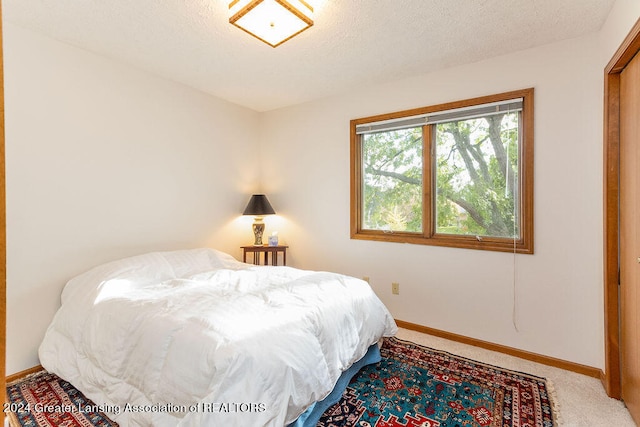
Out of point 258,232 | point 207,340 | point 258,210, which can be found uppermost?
point 258,210

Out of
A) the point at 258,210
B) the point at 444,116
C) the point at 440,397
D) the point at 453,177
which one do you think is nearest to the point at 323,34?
the point at 444,116

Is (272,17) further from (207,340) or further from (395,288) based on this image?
(395,288)

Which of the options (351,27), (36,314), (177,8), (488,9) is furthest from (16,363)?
(488,9)

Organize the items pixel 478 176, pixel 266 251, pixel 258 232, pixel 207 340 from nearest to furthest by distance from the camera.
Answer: pixel 207 340
pixel 478 176
pixel 266 251
pixel 258 232

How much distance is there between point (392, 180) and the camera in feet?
10.8

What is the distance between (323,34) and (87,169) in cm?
212

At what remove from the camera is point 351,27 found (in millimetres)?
2229

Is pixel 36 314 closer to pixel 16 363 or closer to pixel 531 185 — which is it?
pixel 16 363

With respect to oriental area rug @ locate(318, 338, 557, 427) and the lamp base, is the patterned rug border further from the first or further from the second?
the lamp base

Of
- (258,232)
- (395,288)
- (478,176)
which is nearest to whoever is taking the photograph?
(478,176)

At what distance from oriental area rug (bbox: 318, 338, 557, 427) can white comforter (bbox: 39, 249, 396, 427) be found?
252 mm

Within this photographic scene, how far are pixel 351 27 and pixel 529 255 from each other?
2.21m

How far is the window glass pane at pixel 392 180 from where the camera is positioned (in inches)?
124

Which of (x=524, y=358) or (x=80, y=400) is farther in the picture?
(x=524, y=358)
